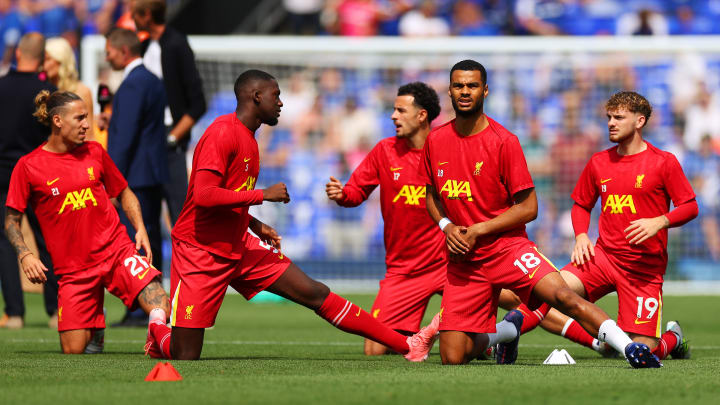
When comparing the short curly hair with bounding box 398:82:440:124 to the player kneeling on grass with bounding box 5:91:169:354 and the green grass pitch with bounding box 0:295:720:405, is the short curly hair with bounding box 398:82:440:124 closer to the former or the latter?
the green grass pitch with bounding box 0:295:720:405

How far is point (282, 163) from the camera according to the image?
626 inches

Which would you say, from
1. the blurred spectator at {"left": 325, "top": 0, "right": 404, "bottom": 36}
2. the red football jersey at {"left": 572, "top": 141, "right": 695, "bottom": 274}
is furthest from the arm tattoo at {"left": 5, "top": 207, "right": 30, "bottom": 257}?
the blurred spectator at {"left": 325, "top": 0, "right": 404, "bottom": 36}

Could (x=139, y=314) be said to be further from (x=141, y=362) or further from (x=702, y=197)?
(x=702, y=197)

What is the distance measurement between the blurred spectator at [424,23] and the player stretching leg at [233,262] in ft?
41.1

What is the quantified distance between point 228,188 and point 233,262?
1.48 ft

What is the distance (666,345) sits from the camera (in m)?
7.30

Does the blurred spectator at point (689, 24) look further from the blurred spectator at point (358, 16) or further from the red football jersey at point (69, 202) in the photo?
the red football jersey at point (69, 202)

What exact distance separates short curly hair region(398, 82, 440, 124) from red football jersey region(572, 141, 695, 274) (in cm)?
128

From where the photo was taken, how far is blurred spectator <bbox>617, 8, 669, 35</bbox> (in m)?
17.7

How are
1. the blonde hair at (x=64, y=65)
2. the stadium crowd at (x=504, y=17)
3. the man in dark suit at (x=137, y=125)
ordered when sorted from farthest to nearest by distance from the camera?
the stadium crowd at (x=504, y=17)
the blonde hair at (x=64, y=65)
the man in dark suit at (x=137, y=125)

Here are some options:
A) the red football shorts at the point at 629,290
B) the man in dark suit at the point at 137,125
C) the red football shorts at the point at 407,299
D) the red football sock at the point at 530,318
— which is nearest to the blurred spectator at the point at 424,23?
the man in dark suit at the point at 137,125

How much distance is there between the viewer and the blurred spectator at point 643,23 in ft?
58.0

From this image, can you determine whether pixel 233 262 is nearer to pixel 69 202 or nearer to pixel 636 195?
pixel 69 202

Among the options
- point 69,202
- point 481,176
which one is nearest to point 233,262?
point 69,202
